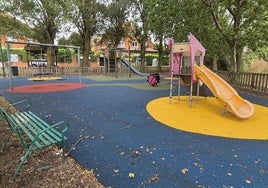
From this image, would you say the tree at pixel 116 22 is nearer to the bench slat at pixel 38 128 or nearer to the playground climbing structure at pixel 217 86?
the playground climbing structure at pixel 217 86

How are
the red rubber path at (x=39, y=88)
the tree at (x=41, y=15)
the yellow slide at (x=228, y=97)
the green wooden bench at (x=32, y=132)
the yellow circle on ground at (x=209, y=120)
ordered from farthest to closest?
the tree at (x=41, y=15)
the red rubber path at (x=39, y=88)
the yellow slide at (x=228, y=97)
the yellow circle on ground at (x=209, y=120)
the green wooden bench at (x=32, y=132)

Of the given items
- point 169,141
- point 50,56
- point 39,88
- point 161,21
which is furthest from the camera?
point 50,56

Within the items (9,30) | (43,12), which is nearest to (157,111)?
(9,30)

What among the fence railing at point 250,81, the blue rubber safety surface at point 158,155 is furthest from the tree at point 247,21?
the blue rubber safety surface at point 158,155

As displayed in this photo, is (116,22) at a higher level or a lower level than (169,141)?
higher

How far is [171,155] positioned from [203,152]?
24.1 inches

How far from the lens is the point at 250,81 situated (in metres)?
10.8

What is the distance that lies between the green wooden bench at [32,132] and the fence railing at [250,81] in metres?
9.34

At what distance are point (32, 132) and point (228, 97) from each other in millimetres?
5833

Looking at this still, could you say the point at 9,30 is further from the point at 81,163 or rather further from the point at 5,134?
the point at 81,163

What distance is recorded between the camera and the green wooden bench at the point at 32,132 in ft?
10.1

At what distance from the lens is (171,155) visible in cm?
363

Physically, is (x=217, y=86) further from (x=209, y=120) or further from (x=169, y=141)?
(x=169, y=141)

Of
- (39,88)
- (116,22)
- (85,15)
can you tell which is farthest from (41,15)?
(39,88)
